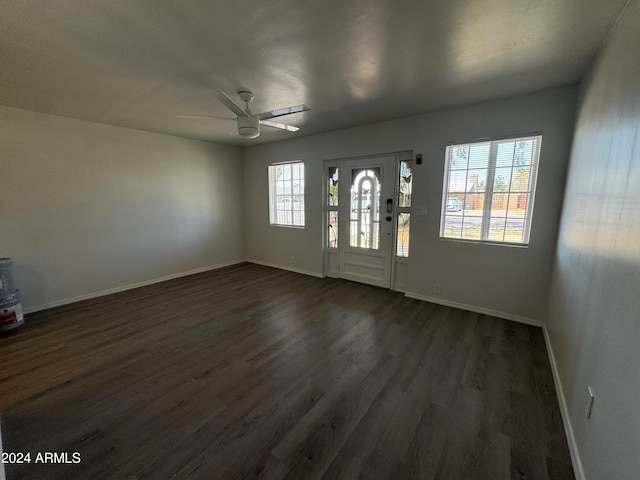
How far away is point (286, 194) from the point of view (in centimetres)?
525

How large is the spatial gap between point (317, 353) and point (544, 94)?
345 centimetres

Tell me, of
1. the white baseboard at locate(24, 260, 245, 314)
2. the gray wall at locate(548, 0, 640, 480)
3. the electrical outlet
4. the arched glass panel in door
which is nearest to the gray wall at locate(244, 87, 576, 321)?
the arched glass panel in door

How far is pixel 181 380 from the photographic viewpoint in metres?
2.08

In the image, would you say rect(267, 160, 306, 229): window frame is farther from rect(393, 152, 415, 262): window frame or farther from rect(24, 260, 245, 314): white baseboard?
rect(393, 152, 415, 262): window frame

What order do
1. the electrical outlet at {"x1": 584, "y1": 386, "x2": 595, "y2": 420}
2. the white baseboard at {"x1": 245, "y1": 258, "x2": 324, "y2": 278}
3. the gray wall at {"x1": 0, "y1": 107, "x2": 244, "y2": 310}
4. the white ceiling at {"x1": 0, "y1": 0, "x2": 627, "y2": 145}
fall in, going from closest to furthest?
the electrical outlet at {"x1": 584, "y1": 386, "x2": 595, "y2": 420}, the white ceiling at {"x1": 0, "y1": 0, "x2": 627, "y2": 145}, the gray wall at {"x1": 0, "y1": 107, "x2": 244, "y2": 310}, the white baseboard at {"x1": 245, "y1": 258, "x2": 324, "y2": 278}

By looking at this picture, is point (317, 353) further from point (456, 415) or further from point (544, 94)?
point (544, 94)

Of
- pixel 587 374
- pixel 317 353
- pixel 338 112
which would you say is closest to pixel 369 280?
pixel 317 353

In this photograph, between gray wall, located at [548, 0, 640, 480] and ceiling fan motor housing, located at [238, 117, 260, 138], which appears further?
ceiling fan motor housing, located at [238, 117, 260, 138]

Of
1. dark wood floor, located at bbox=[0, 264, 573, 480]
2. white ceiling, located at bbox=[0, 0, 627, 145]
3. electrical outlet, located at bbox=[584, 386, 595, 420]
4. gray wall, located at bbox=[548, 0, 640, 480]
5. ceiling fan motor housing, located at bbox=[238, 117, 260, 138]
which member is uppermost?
white ceiling, located at bbox=[0, 0, 627, 145]

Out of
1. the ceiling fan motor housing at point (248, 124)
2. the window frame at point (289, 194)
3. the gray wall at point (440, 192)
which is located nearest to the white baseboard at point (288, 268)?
the gray wall at point (440, 192)

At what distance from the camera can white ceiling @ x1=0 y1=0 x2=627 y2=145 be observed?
1555 millimetres

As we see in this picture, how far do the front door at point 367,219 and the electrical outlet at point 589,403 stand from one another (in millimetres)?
2736

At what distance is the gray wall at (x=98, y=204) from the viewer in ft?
10.6

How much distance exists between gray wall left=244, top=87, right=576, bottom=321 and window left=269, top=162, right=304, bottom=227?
26 cm
